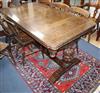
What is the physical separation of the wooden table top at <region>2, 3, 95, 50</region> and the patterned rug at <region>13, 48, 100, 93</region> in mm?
738

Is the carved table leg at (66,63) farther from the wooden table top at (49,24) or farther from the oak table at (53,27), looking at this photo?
the wooden table top at (49,24)

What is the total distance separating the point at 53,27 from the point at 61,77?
799 mm

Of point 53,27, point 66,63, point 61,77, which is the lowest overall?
point 61,77

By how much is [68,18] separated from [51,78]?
931mm

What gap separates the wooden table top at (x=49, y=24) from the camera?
5.98 ft

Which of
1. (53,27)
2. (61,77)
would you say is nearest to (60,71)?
(61,77)

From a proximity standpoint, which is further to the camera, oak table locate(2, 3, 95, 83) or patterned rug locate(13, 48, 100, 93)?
patterned rug locate(13, 48, 100, 93)

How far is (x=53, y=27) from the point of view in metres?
2.09

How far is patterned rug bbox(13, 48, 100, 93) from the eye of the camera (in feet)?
7.24

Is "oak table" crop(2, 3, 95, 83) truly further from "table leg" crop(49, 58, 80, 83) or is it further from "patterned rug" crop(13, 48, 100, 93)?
"patterned rug" crop(13, 48, 100, 93)

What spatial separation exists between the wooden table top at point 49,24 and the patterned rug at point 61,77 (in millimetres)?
738

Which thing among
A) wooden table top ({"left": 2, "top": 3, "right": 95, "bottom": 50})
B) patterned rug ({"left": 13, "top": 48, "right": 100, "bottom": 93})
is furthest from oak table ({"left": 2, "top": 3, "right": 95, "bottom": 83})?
patterned rug ({"left": 13, "top": 48, "right": 100, "bottom": 93})

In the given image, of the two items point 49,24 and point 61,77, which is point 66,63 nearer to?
point 61,77

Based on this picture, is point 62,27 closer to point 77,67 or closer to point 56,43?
point 56,43
